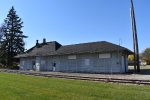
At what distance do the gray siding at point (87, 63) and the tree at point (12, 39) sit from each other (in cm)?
1572

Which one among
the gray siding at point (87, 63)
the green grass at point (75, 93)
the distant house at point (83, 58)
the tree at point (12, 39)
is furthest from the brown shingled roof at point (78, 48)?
the green grass at point (75, 93)

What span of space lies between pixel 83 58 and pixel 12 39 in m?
28.3

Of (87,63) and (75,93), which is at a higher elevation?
(87,63)

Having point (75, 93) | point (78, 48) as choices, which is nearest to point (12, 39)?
point (78, 48)

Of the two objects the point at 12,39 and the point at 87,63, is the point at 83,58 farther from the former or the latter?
the point at 12,39

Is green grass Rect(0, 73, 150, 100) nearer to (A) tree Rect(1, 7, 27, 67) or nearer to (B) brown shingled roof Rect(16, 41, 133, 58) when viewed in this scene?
A: (B) brown shingled roof Rect(16, 41, 133, 58)

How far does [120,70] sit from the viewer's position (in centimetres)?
3050

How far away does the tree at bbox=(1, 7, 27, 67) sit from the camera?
183 ft

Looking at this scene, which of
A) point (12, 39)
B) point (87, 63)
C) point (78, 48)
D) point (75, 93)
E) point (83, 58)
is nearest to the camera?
point (75, 93)

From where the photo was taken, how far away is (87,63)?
34.1m

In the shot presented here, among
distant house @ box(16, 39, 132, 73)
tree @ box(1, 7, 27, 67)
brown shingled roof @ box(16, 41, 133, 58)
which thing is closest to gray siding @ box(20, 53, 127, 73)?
distant house @ box(16, 39, 132, 73)

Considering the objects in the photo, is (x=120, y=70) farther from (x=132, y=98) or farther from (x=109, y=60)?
(x=132, y=98)

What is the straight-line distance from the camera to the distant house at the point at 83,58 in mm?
30894

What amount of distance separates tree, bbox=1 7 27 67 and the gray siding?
1572 centimetres
